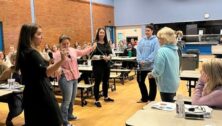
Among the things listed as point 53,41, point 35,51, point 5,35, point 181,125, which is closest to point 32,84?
point 35,51

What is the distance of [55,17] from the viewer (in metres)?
11.6

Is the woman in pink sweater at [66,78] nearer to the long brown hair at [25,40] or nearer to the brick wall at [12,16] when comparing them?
the long brown hair at [25,40]

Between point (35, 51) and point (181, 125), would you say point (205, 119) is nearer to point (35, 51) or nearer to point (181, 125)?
point (181, 125)

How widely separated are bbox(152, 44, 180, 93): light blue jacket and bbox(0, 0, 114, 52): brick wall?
23.1 ft

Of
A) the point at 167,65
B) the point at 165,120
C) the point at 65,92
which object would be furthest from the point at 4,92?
the point at 165,120

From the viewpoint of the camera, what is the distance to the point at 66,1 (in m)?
12.3

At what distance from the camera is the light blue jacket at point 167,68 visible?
3.66 metres

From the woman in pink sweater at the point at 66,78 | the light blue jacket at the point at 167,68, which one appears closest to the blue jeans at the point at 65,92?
the woman in pink sweater at the point at 66,78

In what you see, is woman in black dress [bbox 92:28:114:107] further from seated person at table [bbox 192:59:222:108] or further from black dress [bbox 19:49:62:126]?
black dress [bbox 19:49:62:126]

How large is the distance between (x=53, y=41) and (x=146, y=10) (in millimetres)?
6891

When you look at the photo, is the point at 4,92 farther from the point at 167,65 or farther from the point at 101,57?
the point at 167,65

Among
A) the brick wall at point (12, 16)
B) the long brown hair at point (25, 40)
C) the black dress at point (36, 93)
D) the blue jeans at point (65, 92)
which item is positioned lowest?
the blue jeans at point (65, 92)

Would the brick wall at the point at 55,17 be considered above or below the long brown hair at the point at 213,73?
above

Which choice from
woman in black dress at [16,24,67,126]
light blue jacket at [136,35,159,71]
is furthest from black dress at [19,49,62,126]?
light blue jacket at [136,35,159,71]
